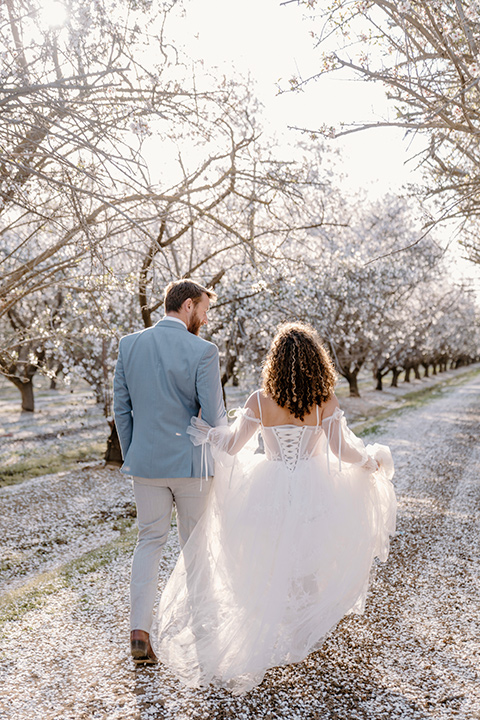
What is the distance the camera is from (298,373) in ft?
11.3

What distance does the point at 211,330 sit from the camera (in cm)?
1377

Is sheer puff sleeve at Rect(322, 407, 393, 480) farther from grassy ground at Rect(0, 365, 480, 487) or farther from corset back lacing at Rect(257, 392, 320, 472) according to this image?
grassy ground at Rect(0, 365, 480, 487)

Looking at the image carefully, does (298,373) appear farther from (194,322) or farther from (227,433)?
(194,322)

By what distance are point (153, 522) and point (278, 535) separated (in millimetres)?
708

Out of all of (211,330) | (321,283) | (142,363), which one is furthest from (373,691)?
(321,283)

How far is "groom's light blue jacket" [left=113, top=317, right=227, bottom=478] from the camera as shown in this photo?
3.38 meters

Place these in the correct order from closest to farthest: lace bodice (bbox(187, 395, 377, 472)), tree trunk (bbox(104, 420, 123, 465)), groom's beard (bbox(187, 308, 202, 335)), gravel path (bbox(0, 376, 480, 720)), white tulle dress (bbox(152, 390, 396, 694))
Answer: gravel path (bbox(0, 376, 480, 720)) → white tulle dress (bbox(152, 390, 396, 694)) → lace bodice (bbox(187, 395, 377, 472)) → groom's beard (bbox(187, 308, 202, 335)) → tree trunk (bbox(104, 420, 123, 465))

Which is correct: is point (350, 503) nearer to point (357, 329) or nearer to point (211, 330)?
point (211, 330)

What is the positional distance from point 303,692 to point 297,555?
666mm

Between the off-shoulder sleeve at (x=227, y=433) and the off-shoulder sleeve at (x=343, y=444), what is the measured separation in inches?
16.6

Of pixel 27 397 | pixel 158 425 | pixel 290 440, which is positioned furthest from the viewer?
pixel 27 397

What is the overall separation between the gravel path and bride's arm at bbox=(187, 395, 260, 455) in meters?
1.25

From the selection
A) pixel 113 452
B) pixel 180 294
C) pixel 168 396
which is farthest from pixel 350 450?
pixel 113 452

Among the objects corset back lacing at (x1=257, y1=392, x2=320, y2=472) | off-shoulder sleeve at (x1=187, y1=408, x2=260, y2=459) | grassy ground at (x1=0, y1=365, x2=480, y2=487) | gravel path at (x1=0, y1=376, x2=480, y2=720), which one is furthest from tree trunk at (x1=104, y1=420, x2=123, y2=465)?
corset back lacing at (x1=257, y1=392, x2=320, y2=472)
